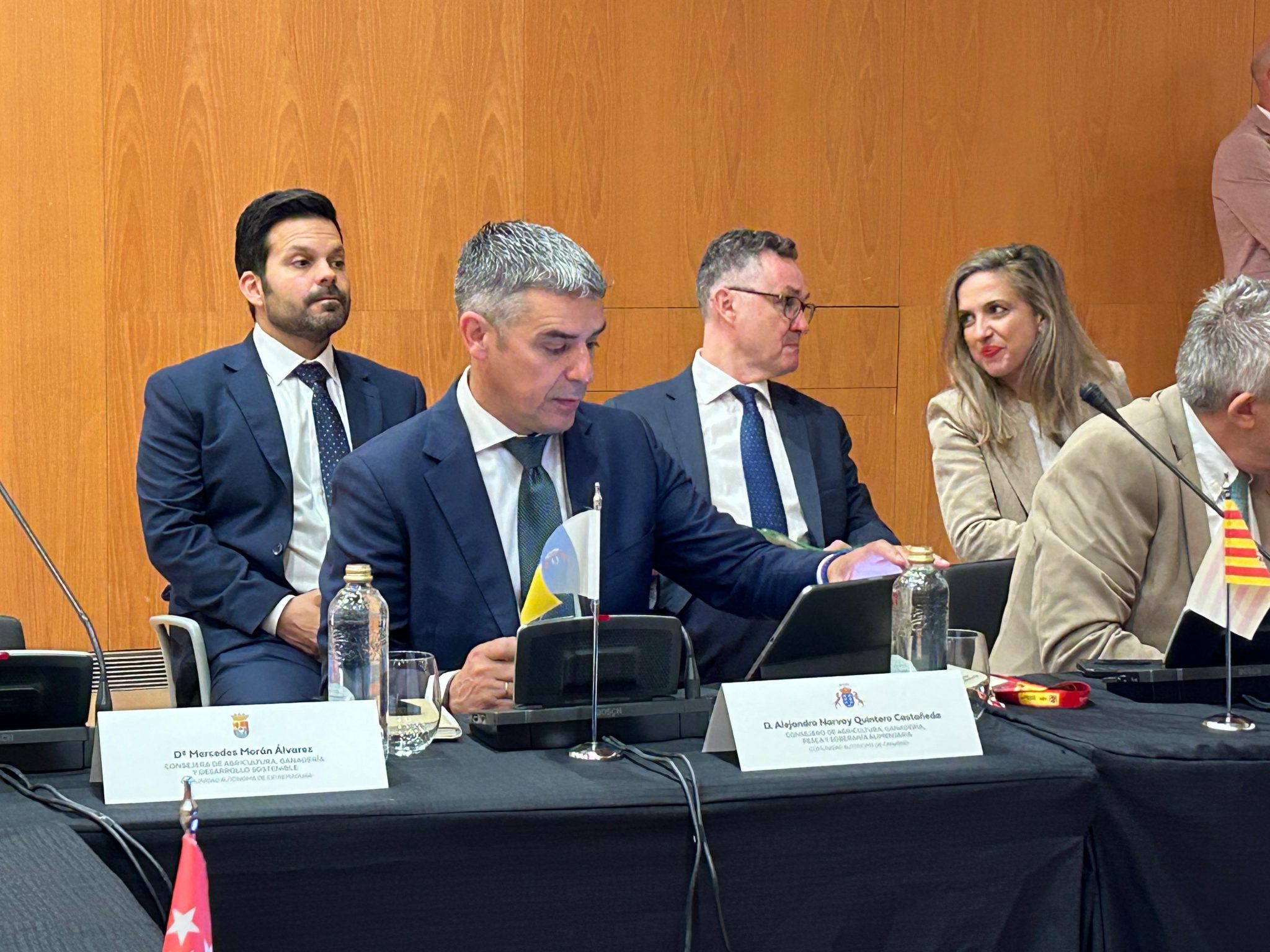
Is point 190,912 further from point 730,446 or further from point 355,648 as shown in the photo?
point 730,446

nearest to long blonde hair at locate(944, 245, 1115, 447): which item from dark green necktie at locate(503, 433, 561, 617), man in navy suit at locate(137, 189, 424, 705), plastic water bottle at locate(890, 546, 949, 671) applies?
man in navy suit at locate(137, 189, 424, 705)

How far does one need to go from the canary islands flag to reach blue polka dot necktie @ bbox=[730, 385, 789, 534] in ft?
5.04

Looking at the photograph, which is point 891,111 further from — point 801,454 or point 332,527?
point 332,527

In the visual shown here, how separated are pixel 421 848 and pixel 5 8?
12.0 feet

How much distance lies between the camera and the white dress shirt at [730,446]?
345 cm

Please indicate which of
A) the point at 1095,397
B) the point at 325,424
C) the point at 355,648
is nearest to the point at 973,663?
the point at 1095,397

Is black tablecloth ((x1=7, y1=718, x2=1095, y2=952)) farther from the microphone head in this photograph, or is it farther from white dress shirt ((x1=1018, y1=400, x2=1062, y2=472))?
white dress shirt ((x1=1018, y1=400, x2=1062, y2=472))

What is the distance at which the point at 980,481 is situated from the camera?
3719 mm

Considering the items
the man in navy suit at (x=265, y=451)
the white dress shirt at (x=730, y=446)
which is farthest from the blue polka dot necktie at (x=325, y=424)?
the white dress shirt at (x=730, y=446)

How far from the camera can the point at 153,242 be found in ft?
14.8

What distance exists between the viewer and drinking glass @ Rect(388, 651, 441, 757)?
173 cm

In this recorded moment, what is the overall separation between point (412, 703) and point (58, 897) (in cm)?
57

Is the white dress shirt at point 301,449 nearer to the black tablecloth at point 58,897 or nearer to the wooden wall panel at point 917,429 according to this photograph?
the black tablecloth at point 58,897

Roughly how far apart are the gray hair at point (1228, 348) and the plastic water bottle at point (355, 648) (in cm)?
129
